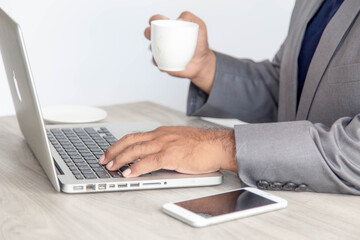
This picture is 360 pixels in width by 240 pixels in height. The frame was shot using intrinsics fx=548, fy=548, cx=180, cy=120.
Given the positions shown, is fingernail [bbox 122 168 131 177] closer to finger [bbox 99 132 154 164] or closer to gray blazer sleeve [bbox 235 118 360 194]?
finger [bbox 99 132 154 164]

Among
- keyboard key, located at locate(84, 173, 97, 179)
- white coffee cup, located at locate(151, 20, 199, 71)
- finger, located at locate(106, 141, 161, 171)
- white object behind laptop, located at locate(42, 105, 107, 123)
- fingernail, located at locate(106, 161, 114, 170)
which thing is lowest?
white object behind laptop, located at locate(42, 105, 107, 123)

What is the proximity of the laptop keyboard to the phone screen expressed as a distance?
6.7 inches

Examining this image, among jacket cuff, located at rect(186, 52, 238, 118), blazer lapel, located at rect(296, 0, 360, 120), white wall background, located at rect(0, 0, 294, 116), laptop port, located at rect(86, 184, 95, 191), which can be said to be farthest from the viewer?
white wall background, located at rect(0, 0, 294, 116)

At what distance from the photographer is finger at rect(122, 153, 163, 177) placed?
97 cm

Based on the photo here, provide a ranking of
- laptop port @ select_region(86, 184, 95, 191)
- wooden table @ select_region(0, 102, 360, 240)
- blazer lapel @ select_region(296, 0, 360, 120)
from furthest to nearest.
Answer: blazer lapel @ select_region(296, 0, 360, 120), laptop port @ select_region(86, 184, 95, 191), wooden table @ select_region(0, 102, 360, 240)

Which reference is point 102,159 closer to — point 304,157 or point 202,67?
point 304,157

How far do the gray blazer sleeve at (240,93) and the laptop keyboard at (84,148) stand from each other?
14.5 inches

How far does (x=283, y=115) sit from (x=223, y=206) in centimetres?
71

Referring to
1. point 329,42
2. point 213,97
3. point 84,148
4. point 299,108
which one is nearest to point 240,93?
point 213,97

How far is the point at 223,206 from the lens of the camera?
883 mm

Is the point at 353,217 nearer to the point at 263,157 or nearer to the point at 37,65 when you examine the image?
the point at 263,157

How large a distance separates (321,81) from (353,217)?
0.48 meters

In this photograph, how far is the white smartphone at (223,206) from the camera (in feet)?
2.74

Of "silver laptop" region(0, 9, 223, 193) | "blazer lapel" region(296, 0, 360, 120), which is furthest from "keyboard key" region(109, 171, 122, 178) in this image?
"blazer lapel" region(296, 0, 360, 120)
